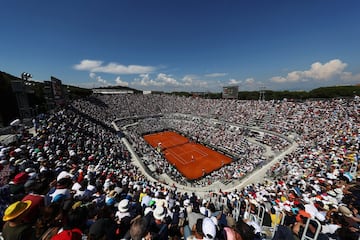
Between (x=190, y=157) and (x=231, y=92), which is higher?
(x=231, y=92)

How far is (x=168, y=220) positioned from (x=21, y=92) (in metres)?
23.6

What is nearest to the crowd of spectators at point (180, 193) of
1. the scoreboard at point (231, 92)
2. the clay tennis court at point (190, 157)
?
the clay tennis court at point (190, 157)

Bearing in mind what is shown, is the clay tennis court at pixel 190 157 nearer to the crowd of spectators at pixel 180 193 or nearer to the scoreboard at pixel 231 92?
the crowd of spectators at pixel 180 193

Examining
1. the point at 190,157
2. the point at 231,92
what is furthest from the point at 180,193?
the point at 231,92

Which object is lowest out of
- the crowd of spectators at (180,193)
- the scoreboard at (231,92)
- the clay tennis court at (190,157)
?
the clay tennis court at (190,157)

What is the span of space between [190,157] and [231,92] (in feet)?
105

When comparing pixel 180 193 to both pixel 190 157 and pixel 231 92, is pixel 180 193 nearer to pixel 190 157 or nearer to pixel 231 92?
pixel 190 157

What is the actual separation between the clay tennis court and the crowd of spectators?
14.5ft

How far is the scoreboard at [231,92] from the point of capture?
49.4m

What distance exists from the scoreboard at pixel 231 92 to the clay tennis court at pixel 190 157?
946 inches

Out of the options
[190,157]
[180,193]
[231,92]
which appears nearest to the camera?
[180,193]

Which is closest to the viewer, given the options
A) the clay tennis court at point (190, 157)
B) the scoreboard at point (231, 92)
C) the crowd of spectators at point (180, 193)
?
the crowd of spectators at point (180, 193)

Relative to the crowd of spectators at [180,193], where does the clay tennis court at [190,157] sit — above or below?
below

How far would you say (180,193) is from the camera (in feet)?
43.2
